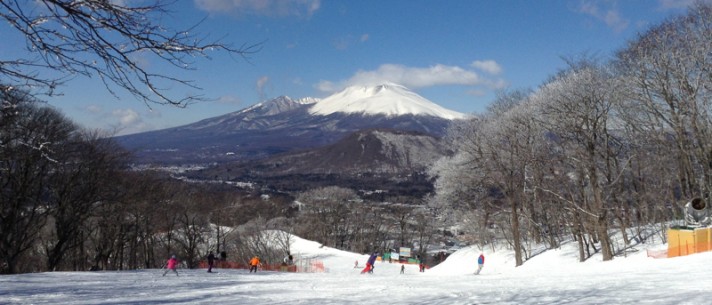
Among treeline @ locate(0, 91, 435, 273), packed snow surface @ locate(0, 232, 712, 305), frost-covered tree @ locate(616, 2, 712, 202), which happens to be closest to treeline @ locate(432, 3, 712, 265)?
frost-covered tree @ locate(616, 2, 712, 202)

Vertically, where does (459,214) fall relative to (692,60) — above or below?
below

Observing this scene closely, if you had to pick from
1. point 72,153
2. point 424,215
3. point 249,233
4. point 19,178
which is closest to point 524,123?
point 72,153

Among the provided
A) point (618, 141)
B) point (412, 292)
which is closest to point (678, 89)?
point (618, 141)

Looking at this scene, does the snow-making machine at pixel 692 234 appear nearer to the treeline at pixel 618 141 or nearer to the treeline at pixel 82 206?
the treeline at pixel 618 141

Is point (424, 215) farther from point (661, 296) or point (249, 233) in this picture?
point (661, 296)

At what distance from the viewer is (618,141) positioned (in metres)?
27.8

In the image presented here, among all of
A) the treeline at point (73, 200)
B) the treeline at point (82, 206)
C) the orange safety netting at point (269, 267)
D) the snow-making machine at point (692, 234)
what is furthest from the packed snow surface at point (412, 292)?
the orange safety netting at point (269, 267)

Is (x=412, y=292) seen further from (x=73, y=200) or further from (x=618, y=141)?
(x=73, y=200)

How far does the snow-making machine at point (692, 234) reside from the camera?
19.8 m

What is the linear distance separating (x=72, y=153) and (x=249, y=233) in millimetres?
33582

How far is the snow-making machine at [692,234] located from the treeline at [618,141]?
2.92 m

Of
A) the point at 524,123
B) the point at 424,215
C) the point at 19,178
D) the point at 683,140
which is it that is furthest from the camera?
the point at 424,215

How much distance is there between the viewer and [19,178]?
26672mm

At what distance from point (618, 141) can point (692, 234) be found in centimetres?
866
